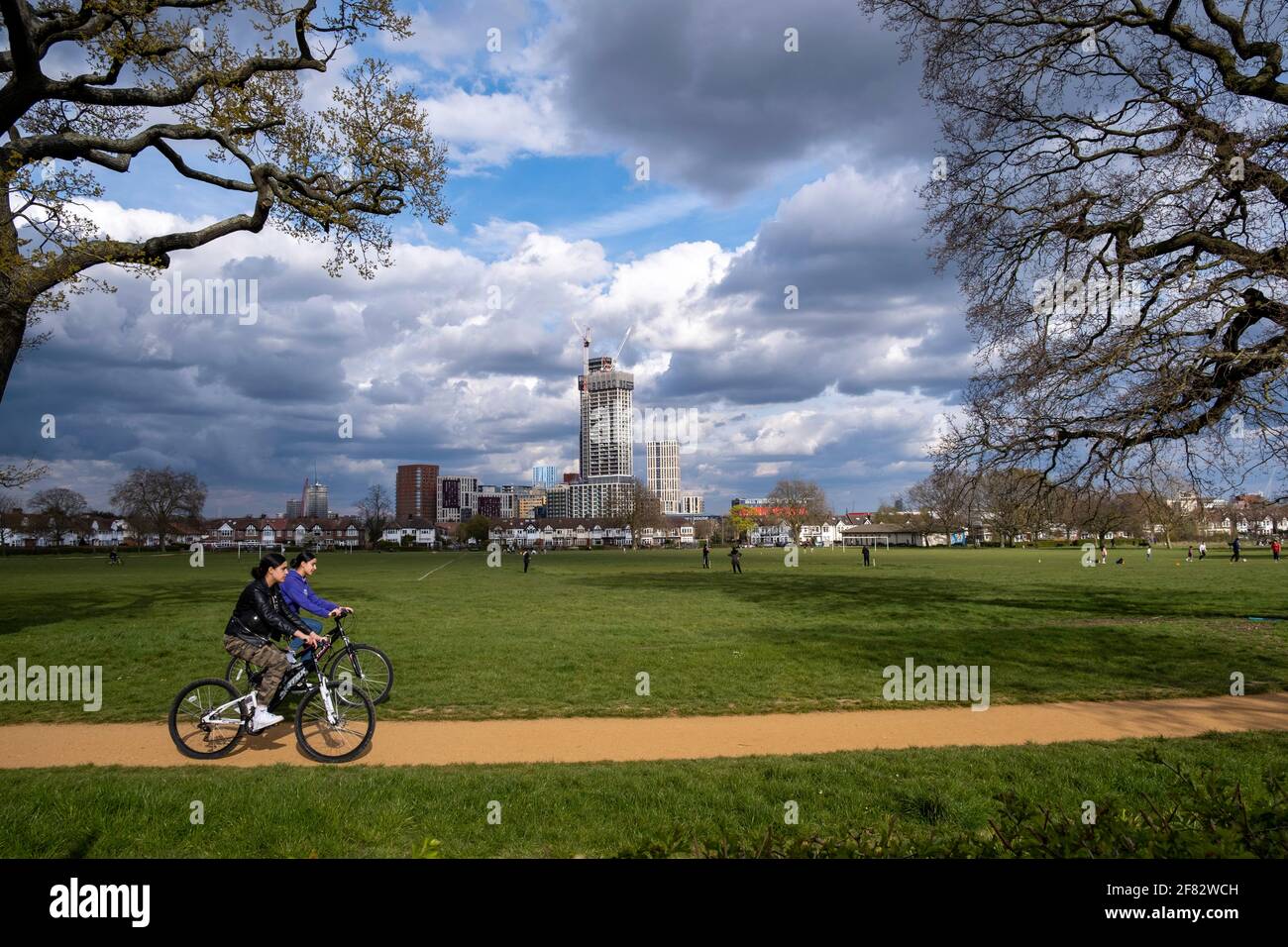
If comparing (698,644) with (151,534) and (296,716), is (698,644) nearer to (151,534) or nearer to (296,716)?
(296,716)

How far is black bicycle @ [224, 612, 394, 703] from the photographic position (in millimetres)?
10117

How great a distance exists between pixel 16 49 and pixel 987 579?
39.7 m

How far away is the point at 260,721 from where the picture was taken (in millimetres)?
8383

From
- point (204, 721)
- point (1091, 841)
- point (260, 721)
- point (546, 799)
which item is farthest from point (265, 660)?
point (1091, 841)

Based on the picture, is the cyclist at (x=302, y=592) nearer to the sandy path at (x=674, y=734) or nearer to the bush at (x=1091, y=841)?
the sandy path at (x=674, y=734)

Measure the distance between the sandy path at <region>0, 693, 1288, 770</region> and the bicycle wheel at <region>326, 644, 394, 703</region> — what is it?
2.51ft

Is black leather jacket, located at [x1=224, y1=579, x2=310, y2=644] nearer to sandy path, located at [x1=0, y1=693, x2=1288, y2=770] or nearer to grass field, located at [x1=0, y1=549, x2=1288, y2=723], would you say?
sandy path, located at [x1=0, y1=693, x2=1288, y2=770]

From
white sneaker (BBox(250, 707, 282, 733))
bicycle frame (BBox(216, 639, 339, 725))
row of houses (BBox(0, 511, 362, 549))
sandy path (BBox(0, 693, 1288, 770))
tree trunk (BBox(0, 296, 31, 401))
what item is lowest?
row of houses (BBox(0, 511, 362, 549))

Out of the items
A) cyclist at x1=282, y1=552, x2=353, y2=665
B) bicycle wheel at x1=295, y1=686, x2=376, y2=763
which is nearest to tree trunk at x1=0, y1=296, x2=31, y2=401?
cyclist at x1=282, y1=552, x2=353, y2=665

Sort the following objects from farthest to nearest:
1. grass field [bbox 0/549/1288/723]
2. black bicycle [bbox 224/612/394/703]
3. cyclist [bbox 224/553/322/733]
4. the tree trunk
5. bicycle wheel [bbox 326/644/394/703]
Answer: the tree trunk → grass field [bbox 0/549/1288/723] → bicycle wheel [bbox 326/644/394/703] → black bicycle [bbox 224/612/394/703] → cyclist [bbox 224/553/322/733]

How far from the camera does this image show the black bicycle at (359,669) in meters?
10.1

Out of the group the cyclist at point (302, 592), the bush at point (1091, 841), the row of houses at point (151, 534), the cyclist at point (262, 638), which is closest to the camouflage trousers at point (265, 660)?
the cyclist at point (262, 638)

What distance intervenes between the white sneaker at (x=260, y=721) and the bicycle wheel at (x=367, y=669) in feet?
5.10

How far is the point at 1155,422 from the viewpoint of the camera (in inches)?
604
